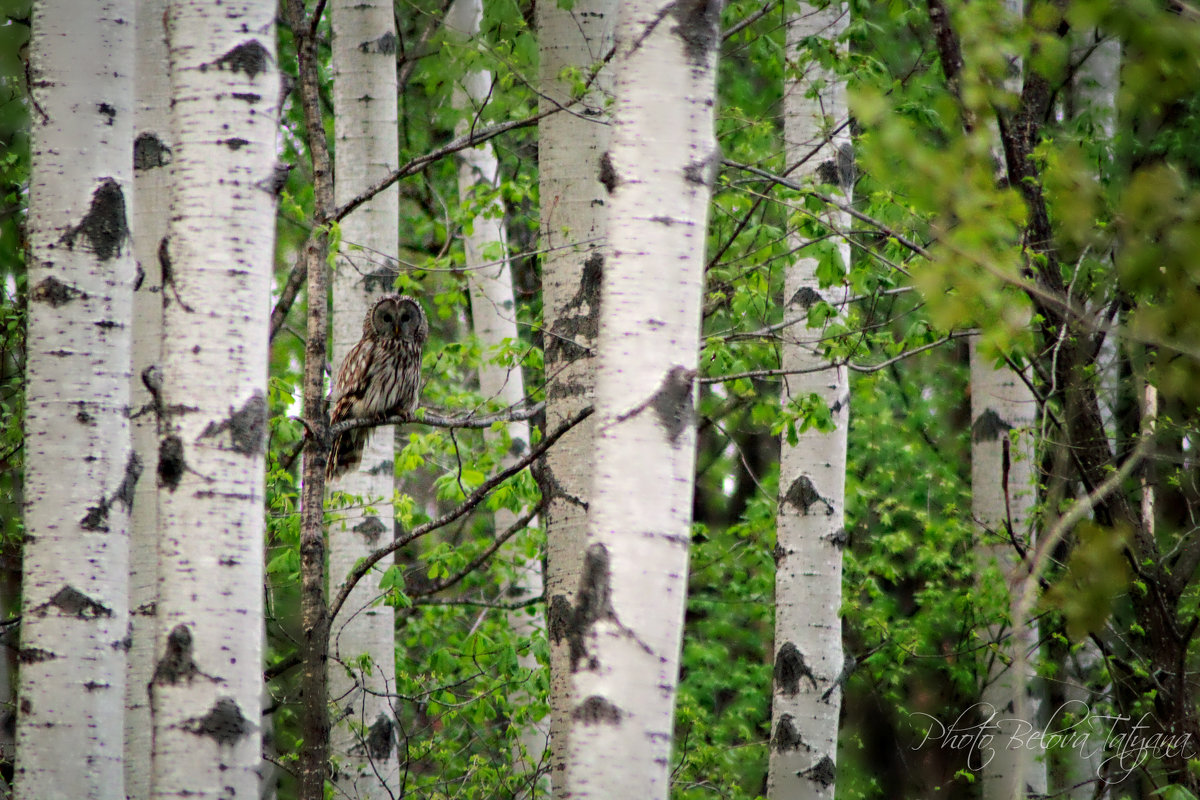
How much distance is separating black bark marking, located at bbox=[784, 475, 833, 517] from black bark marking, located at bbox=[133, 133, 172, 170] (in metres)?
3.17

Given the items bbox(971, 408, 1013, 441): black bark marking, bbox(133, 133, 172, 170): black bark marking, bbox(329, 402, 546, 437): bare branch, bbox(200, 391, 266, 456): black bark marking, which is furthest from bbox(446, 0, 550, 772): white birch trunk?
bbox(200, 391, 266, 456): black bark marking

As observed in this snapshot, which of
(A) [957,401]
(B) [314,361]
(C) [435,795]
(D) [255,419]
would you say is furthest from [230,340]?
(A) [957,401]

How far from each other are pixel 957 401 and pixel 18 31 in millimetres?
8893

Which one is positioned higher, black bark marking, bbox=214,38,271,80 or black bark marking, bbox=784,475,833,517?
black bark marking, bbox=214,38,271,80

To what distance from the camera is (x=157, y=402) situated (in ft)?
7.91

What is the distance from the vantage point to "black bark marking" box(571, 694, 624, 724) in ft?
6.82

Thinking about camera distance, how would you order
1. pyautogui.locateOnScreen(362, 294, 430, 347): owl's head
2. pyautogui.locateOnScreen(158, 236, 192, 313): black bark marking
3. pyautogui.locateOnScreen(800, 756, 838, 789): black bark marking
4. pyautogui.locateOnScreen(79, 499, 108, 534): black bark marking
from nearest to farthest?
pyautogui.locateOnScreen(158, 236, 192, 313): black bark marking → pyautogui.locateOnScreen(79, 499, 108, 534): black bark marking → pyautogui.locateOnScreen(800, 756, 838, 789): black bark marking → pyautogui.locateOnScreen(362, 294, 430, 347): owl's head

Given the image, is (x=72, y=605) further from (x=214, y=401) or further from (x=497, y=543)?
(x=497, y=543)

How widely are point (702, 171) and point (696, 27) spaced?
33 cm

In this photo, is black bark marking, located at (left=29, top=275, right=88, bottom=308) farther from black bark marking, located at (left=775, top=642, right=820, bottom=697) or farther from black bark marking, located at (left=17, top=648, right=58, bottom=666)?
black bark marking, located at (left=775, top=642, right=820, bottom=697)

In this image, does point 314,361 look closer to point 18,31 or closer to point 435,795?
point 435,795

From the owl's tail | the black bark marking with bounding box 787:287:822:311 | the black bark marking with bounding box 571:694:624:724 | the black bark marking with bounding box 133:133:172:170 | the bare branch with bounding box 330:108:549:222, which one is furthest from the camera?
the owl's tail

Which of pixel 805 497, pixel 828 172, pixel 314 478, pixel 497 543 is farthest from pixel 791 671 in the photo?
pixel 314 478

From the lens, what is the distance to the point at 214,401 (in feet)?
7.85
